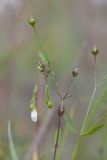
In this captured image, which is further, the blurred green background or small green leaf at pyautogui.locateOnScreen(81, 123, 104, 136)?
the blurred green background

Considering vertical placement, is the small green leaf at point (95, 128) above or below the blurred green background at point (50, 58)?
below

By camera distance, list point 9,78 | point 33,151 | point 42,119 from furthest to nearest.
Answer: point 9,78 → point 42,119 → point 33,151

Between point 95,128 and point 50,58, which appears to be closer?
point 95,128

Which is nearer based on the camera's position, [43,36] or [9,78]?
[9,78]

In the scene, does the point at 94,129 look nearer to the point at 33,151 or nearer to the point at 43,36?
the point at 33,151

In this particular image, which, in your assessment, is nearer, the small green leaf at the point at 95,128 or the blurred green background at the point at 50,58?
the small green leaf at the point at 95,128

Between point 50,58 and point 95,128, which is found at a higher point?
point 50,58

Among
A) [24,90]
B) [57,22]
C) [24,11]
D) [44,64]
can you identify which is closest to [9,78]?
[24,90]

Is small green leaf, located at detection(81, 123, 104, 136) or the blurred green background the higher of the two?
the blurred green background
